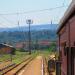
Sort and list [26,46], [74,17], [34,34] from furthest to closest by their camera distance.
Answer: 1. [34,34]
2. [26,46]
3. [74,17]

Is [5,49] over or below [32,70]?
over

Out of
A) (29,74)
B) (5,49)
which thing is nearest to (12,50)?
(5,49)

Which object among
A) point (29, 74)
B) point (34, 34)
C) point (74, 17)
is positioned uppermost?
point (34, 34)

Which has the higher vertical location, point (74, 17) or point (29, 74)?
point (74, 17)

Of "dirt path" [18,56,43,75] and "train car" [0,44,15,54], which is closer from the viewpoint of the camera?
"dirt path" [18,56,43,75]

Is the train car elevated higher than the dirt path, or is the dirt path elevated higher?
the train car

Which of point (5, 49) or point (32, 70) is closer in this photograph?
point (32, 70)

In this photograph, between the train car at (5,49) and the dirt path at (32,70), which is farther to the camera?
the train car at (5,49)

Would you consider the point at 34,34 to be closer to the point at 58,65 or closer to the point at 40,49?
the point at 40,49

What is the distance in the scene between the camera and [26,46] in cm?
14650

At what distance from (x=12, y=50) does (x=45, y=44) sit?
44.7 m

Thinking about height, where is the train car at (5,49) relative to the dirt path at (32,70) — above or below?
above

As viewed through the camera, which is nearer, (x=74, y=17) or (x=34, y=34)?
(x=74, y=17)

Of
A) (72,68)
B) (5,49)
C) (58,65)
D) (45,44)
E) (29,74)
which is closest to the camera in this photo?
(72,68)
